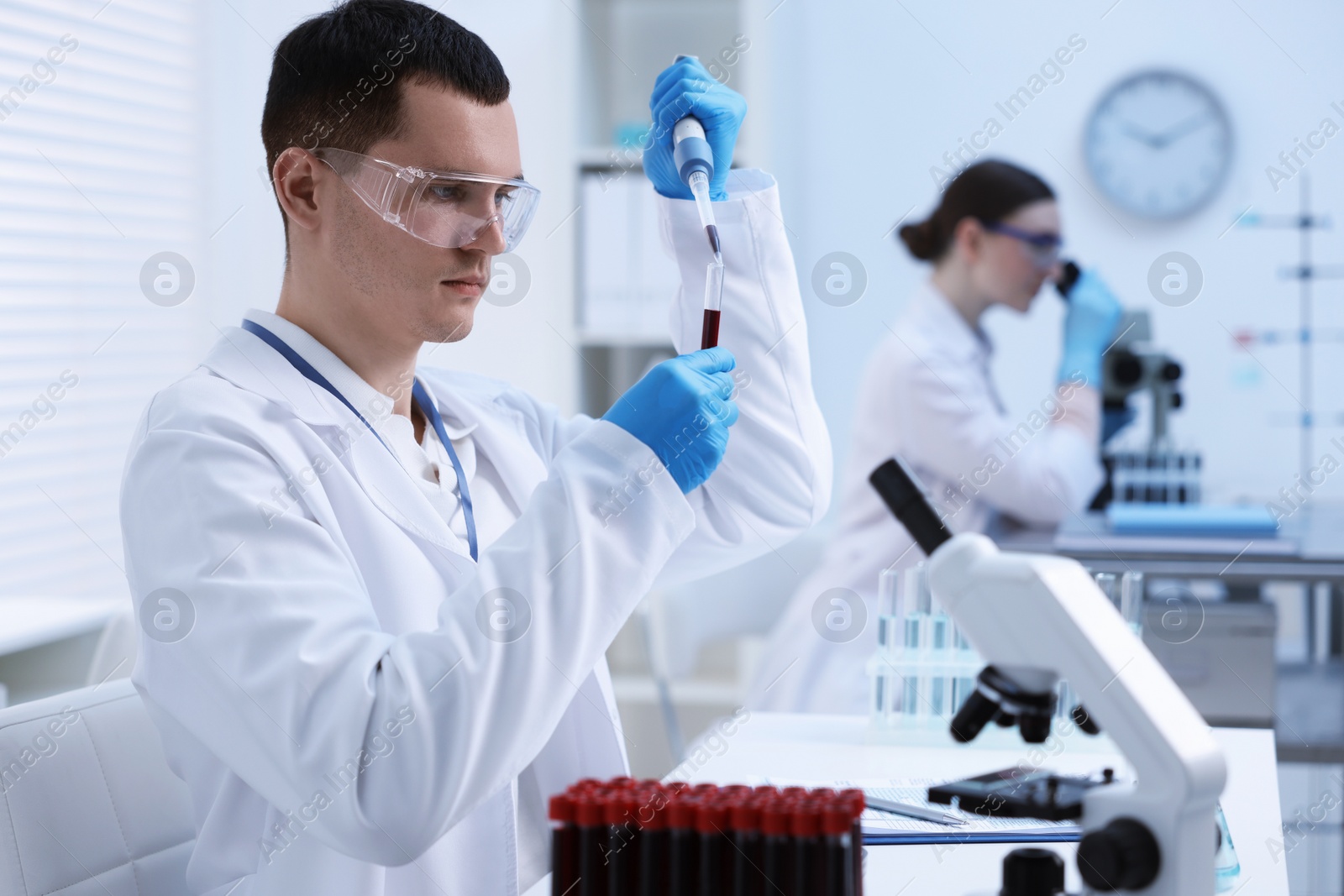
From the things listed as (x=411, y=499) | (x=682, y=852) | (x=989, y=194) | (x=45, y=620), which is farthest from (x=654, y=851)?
(x=989, y=194)

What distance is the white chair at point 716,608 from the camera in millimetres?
2619

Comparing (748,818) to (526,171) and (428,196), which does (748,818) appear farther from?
(526,171)

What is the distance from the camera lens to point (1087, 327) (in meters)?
2.84

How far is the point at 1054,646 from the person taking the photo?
688 mm

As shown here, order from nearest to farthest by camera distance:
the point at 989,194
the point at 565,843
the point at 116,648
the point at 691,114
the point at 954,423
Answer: the point at 565,843 < the point at 691,114 < the point at 116,648 < the point at 954,423 < the point at 989,194

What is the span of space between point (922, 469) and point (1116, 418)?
578mm

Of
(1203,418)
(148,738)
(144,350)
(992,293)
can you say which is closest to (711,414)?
(148,738)

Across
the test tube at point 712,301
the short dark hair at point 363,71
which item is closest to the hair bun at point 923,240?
the test tube at point 712,301

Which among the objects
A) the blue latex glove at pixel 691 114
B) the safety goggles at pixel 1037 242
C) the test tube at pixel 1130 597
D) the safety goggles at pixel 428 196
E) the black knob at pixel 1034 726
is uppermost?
the safety goggles at pixel 1037 242

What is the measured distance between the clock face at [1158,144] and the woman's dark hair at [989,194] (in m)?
0.69

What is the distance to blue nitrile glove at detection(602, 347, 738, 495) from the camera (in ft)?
3.47

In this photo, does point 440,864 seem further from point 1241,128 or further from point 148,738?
point 1241,128

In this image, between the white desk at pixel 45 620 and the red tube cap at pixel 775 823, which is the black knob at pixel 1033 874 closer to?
the red tube cap at pixel 775 823

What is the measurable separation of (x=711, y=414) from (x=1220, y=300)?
8.53 ft
